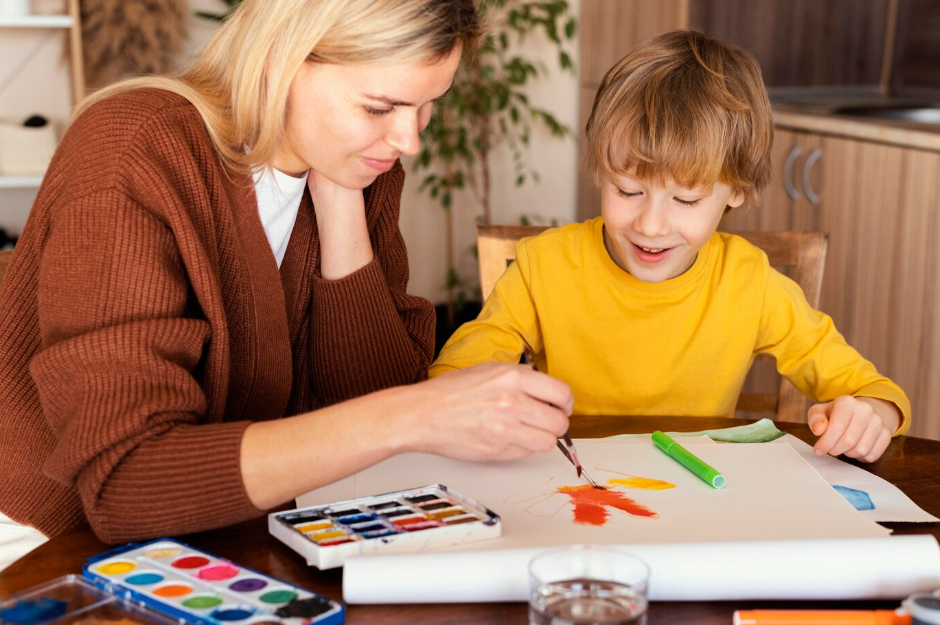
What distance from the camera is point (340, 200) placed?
1.25 metres

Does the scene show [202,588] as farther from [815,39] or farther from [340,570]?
[815,39]

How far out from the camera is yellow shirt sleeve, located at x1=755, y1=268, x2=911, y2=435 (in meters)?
1.26

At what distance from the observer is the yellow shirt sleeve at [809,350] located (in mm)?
1263

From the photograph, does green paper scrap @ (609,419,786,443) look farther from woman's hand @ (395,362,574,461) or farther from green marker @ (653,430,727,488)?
woman's hand @ (395,362,574,461)

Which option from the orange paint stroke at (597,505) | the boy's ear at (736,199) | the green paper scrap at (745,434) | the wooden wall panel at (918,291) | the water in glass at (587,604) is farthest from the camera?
the wooden wall panel at (918,291)

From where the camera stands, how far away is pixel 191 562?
755 mm

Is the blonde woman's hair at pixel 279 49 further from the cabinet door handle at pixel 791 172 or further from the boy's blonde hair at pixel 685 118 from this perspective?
the cabinet door handle at pixel 791 172

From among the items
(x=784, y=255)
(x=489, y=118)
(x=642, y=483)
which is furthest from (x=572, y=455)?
(x=489, y=118)

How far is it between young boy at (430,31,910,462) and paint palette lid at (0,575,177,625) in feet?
2.12

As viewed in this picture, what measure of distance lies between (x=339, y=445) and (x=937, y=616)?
0.44m

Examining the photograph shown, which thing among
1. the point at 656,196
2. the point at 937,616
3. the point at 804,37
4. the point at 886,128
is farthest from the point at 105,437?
the point at 804,37

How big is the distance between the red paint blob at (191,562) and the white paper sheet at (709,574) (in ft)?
0.40

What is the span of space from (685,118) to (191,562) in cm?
84

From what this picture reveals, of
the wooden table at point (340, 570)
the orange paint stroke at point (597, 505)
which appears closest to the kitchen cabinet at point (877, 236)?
the wooden table at point (340, 570)
